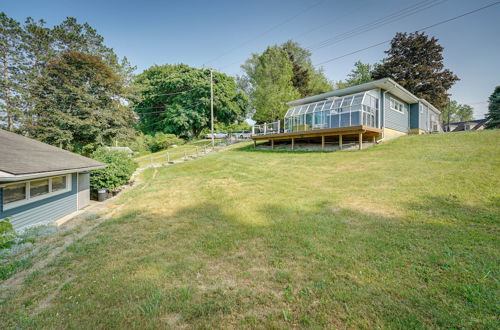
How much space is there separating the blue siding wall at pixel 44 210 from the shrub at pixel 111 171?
183 cm

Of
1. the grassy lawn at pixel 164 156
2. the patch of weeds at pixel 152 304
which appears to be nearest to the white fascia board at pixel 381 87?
the grassy lawn at pixel 164 156

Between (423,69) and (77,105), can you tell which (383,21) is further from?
(77,105)

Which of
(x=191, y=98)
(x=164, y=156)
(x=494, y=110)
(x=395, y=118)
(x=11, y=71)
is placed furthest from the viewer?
(x=191, y=98)

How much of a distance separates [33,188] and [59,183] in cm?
168

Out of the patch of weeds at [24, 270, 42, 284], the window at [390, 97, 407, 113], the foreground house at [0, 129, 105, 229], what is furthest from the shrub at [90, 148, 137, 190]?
the window at [390, 97, 407, 113]

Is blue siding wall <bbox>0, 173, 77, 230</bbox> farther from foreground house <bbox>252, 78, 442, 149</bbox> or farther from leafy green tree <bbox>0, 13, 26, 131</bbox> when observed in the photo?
leafy green tree <bbox>0, 13, 26, 131</bbox>

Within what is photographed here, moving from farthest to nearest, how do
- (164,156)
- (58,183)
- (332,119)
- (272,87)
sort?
1. (272,87)
2. (164,156)
3. (332,119)
4. (58,183)

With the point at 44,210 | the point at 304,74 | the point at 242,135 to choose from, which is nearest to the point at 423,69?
the point at 304,74

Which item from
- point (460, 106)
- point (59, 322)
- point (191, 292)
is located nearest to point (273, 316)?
point (191, 292)

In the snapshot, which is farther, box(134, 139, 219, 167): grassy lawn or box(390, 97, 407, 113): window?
box(134, 139, 219, 167): grassy lawn

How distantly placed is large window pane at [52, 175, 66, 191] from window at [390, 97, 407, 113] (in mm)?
21232

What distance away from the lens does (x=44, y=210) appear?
7.80 metres

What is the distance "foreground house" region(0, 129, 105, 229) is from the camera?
6031 mm

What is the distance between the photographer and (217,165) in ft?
42.5
